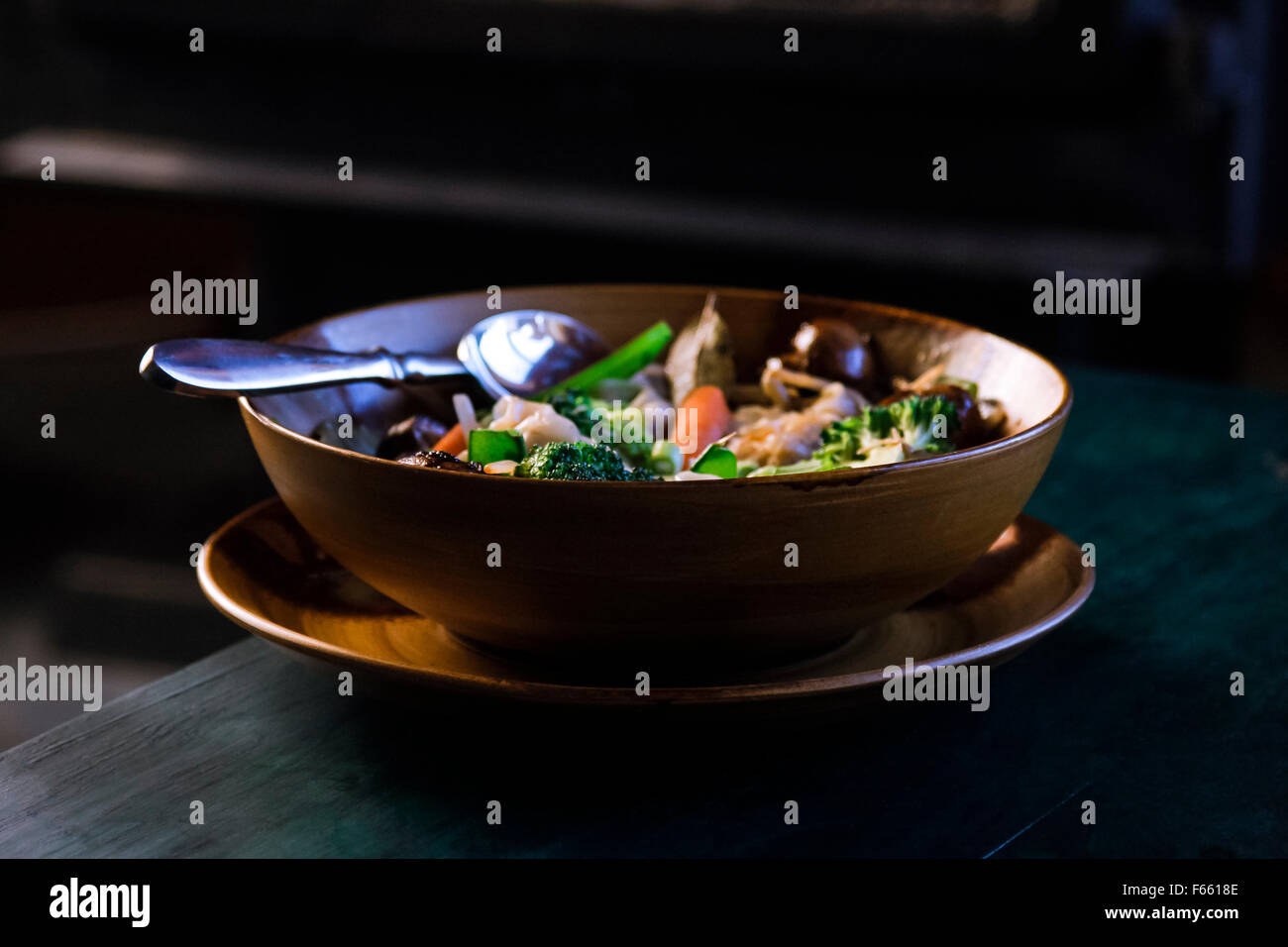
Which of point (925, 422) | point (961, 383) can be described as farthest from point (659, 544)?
point (961, 383)

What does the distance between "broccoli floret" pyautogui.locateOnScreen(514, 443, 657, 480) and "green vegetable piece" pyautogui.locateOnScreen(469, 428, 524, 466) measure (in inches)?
0.9

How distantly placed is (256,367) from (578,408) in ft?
0.93

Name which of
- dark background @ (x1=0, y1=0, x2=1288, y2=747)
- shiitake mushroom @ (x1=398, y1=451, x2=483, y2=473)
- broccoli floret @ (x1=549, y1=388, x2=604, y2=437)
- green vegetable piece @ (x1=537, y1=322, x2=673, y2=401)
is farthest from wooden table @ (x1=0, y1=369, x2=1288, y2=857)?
dark background @ (x1=0, y1=0, x2=1288, y2=747)

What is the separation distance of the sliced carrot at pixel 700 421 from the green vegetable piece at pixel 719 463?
99mm

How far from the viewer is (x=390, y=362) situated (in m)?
1.13

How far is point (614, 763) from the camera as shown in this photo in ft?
2.85

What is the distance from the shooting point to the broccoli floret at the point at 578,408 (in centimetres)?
112

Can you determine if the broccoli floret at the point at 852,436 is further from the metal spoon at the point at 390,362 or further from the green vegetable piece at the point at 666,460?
the metal spoon at the point at 390,362

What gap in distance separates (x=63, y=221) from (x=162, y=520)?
173 centimetres

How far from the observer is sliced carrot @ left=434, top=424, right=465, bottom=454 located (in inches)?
44.4

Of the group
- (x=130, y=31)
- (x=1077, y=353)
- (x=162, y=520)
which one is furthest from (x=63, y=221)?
(x=1077, y=353)

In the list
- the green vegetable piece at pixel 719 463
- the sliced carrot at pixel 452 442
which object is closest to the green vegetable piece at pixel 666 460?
the green vegetable piece at pixel 719 463

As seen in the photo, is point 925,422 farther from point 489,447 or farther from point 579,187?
point 579,187
